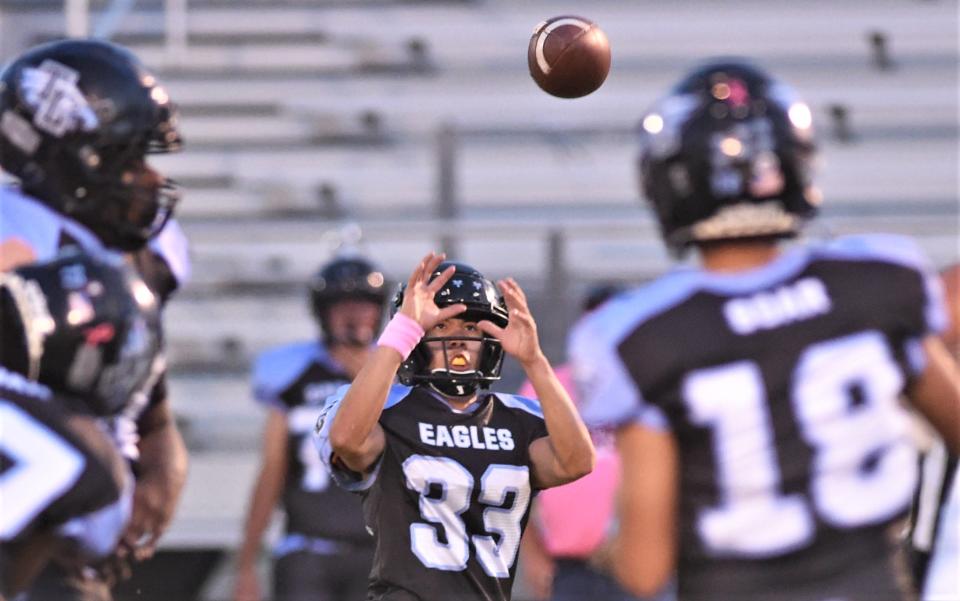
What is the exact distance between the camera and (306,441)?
6344mm

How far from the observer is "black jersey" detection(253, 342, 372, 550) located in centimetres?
616

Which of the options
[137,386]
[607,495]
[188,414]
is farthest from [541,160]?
[137,386]

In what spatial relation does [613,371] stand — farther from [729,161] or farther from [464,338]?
[464,338]

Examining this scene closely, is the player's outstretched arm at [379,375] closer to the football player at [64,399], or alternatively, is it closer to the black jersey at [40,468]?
the football player at [64,399]

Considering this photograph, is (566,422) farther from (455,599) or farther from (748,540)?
(748,540)

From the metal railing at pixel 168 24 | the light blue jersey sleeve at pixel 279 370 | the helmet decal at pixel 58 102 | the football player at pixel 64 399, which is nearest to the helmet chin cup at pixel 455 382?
the helmet decal at pixel 58 102

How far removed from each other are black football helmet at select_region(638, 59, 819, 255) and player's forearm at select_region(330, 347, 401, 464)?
949 millimetres

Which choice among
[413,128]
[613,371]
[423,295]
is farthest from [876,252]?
[413,128]

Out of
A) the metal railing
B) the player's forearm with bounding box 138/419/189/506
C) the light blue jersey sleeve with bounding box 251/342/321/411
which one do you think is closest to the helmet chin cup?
the player's forearm with bounding box 138/419/189/506

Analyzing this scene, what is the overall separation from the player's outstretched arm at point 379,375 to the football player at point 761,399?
36.0 inches

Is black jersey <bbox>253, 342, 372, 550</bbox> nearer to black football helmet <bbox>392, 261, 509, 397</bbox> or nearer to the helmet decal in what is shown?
black football helmet <bbox>392, 261, 509, 397</bbox>

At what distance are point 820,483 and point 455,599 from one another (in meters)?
1.33

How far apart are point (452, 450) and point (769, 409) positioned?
55.7 inches

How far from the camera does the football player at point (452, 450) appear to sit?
378 cm
